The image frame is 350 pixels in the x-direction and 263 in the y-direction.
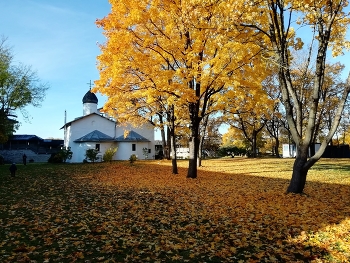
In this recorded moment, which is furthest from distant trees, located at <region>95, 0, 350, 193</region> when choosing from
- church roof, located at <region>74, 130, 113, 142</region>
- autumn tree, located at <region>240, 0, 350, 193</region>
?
church roof, located at <region>74, 130, 113, 142</region>

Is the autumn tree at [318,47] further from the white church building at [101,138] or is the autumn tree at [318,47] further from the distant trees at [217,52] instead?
the white church building at [101,138]

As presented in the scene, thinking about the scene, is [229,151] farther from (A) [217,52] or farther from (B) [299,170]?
(B) [299,170]

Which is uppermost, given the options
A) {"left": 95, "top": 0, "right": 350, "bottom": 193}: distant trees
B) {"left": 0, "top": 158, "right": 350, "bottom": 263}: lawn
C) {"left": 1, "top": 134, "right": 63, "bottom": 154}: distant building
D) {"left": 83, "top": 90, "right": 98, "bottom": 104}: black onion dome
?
{"left": 83, "top": 90, "right": 98, "bottom": 104}: black onion dome

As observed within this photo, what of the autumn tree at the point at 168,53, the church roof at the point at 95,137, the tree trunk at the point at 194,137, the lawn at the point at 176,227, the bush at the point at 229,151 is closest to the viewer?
the lawn at the point at 176,227

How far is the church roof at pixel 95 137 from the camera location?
3651 cm

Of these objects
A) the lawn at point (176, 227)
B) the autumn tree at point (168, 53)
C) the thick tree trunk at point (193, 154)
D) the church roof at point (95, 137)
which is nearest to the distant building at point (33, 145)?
the church roof at point (95, 137)

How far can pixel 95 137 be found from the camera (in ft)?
121

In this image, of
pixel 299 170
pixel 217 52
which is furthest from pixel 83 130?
pixel 299 170

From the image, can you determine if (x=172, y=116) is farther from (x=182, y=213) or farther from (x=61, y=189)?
(x=182, y=213)

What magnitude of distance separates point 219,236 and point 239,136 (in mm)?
45640

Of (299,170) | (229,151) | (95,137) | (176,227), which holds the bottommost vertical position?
(176,227)

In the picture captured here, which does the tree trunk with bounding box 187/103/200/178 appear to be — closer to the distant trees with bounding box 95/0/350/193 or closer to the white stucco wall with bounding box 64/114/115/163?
the distant trees with bounding box 95/0/350/193

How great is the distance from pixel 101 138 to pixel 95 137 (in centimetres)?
83

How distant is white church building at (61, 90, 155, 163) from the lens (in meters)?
37.0
